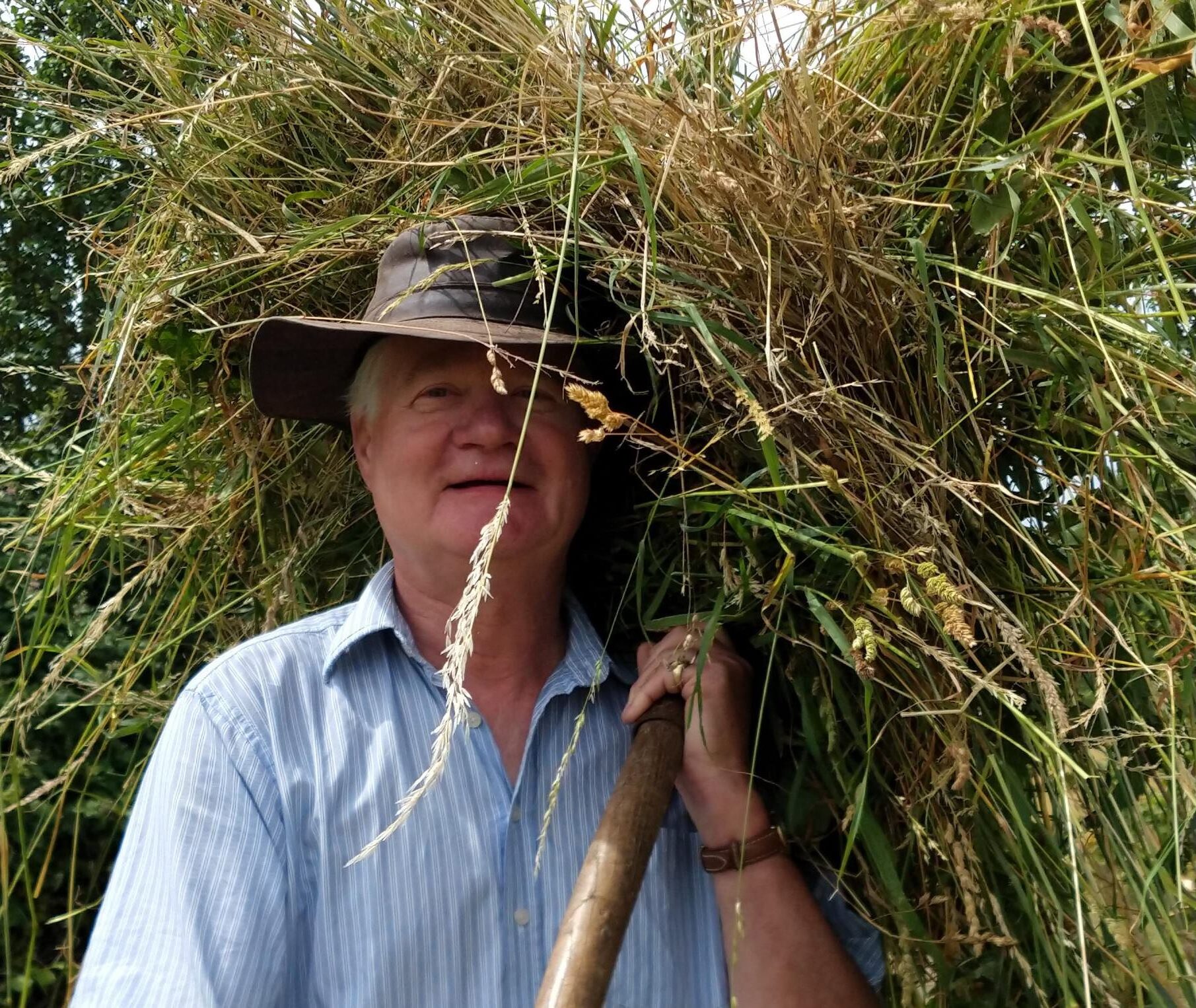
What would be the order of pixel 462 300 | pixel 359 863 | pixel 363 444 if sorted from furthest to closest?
pixel 363 444 < pixel 462 300 < pixel 359 863

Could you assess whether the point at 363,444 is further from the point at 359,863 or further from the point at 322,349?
the point at 359,863

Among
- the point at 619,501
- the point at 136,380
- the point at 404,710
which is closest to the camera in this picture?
the point at 404,710

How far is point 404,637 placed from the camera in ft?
4.94

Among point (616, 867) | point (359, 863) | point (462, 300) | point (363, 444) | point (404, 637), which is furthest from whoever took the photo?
point (363, 444)

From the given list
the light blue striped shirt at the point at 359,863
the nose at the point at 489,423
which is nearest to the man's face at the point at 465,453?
the nose at the point at 489,423

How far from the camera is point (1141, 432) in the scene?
1190 mm

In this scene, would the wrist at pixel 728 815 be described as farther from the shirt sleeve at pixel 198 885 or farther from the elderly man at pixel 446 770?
the shirt sleeve at pixel 198 885

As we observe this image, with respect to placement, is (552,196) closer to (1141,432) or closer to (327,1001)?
(1141,432)

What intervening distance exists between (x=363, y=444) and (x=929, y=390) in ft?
2.54

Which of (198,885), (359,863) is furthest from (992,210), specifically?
(198,885)

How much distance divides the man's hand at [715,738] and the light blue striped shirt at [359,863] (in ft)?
0.28

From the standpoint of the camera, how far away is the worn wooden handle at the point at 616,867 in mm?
1042

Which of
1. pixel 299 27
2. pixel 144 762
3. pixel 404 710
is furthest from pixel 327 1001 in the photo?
pixel 299 27

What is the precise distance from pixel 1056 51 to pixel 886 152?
194 mm
